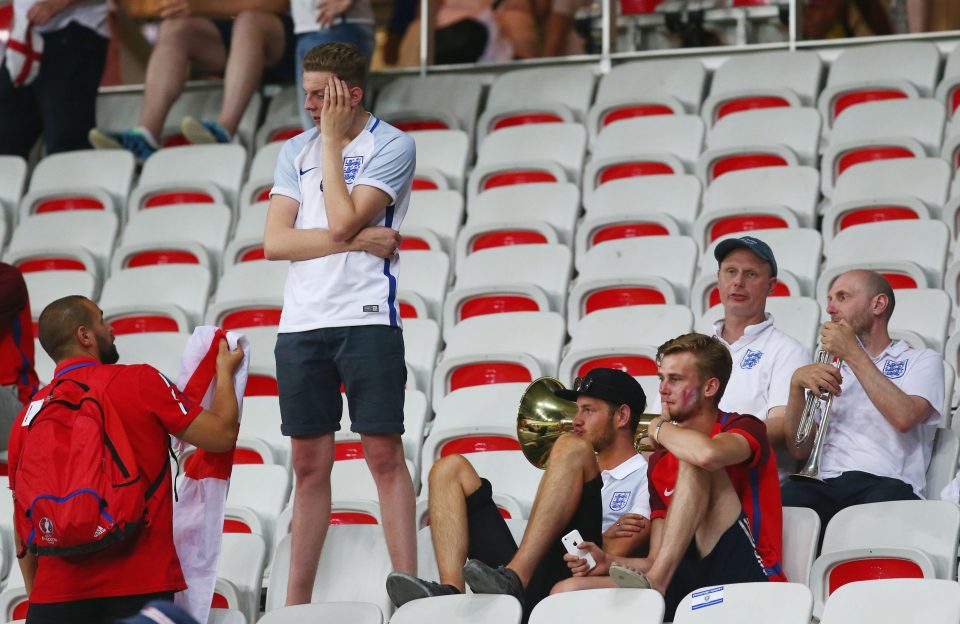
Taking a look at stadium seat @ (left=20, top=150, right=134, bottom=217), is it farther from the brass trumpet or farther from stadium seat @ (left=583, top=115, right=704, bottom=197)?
the brass trumpet

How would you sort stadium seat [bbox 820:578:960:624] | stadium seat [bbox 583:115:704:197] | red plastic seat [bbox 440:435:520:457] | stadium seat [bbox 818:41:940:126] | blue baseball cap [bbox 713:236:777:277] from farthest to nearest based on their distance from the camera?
1. stadium seat [bbox 818:41:940:126]
2. stadium seat [bbox 583:115:704:197]
3. red plastic seat [bbox 440:435:520:457]
4. blue baseball cap [bbox 713:236:777:277]
5. stadium seat [bbox 820:578:960:624]

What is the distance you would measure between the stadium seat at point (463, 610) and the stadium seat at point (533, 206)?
118 inches

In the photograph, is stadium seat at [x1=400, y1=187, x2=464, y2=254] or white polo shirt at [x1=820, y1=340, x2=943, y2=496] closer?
white polo shirt at [x1=820, y1=340, x2=943, y2=496]

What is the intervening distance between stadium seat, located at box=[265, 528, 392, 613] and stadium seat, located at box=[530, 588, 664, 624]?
2.75 feet

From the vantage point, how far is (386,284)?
14.4ft

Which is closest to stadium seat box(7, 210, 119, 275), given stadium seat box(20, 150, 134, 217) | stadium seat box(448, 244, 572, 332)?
stadium seat box(20, 150, 134, 217)

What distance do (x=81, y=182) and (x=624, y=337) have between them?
11.2 feet

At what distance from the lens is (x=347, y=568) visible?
4.70 metres

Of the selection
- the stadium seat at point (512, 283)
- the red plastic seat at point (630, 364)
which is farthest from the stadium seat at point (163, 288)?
the red plastic seat at point (630, 364)

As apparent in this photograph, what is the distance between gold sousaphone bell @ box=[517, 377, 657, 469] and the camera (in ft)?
16.0

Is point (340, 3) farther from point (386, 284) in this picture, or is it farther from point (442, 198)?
point (386, 284)

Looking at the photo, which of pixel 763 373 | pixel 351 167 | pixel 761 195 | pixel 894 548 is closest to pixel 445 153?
pixel 761 195

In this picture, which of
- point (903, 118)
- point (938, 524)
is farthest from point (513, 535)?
point (903, 118)

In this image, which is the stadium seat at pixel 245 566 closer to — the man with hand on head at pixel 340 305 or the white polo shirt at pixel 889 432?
the man with hand on head at pixel 340 305
